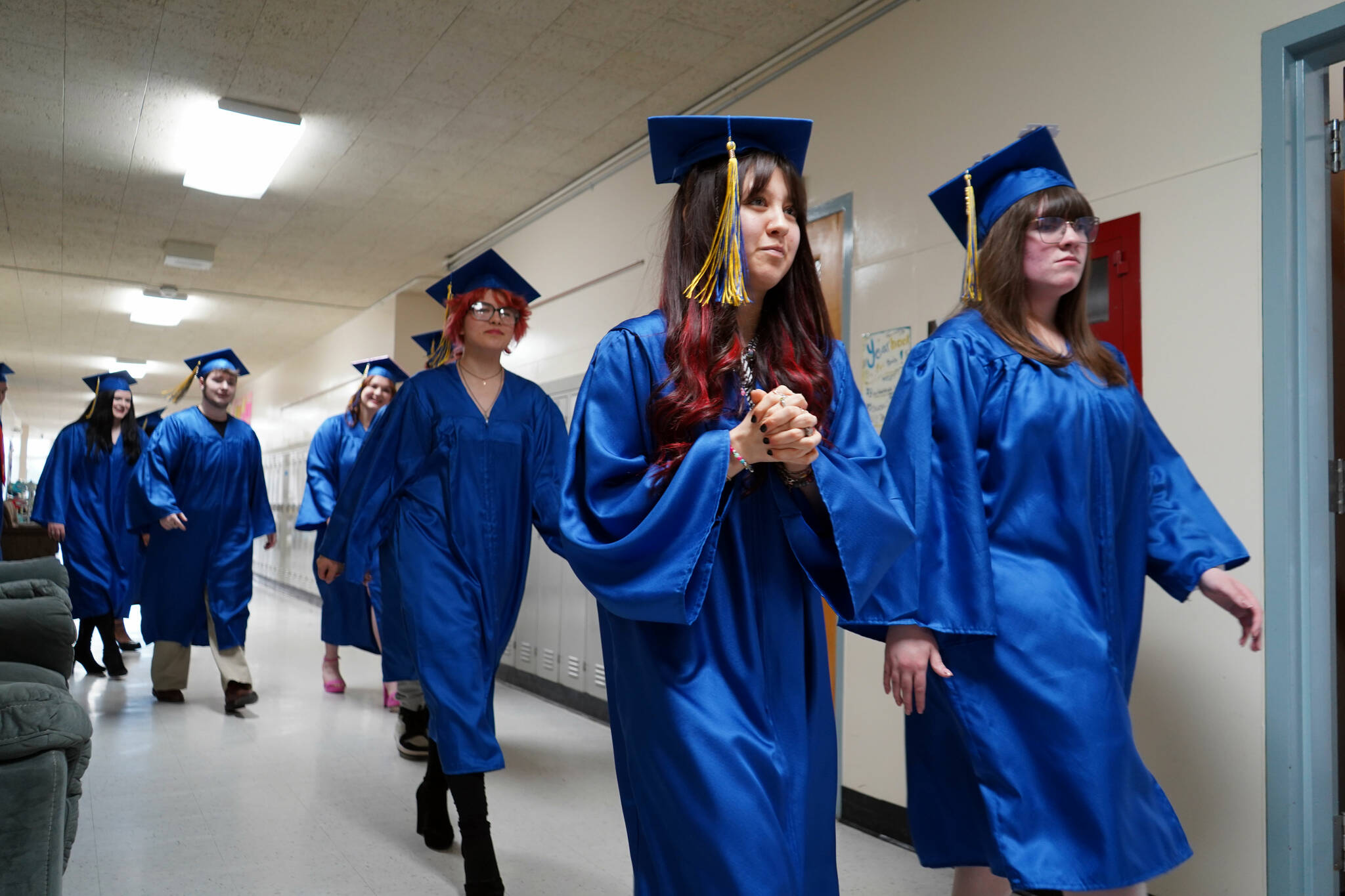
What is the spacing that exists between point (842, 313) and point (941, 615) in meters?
2.01

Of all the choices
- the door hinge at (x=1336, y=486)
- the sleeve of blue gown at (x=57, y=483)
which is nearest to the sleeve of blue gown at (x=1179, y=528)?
the door hinge at (x=1336, y=486)

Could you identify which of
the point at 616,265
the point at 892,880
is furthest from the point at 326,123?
the point at 892,880

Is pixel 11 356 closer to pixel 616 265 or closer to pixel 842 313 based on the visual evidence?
pixel 616 265

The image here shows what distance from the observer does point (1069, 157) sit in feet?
9.11

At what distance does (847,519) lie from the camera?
1.34m

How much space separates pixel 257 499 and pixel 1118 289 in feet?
14.1

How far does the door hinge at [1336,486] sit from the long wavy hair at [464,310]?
2.12 metres

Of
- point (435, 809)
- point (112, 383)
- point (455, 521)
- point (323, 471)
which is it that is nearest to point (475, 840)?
point (435, 809)

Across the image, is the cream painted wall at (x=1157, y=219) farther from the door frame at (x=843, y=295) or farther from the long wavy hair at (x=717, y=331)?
the long wavy hair at (x=717, y=331)

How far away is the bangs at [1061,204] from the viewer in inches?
74.5

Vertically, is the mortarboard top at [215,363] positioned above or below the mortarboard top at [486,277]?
below

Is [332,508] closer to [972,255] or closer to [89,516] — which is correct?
[89,516]

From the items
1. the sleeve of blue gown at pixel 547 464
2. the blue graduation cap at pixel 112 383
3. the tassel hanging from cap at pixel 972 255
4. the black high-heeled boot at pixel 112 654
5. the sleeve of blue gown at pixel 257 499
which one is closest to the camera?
the tassel hanging from cap at pixel 972 255

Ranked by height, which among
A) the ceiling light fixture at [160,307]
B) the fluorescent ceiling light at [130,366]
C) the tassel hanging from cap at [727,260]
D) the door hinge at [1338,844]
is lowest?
the door hinge at [1338,844]
